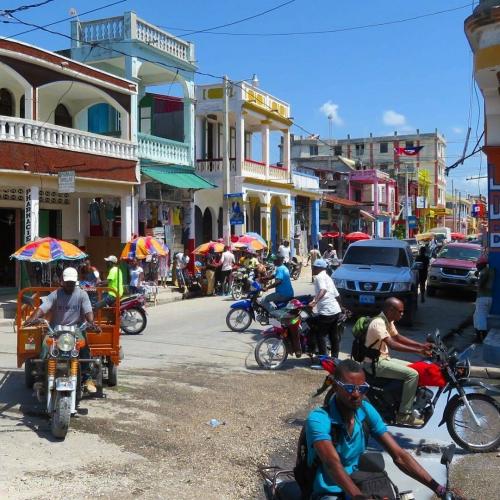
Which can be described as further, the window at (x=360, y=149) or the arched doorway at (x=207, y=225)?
the window at (x=360, y=149)

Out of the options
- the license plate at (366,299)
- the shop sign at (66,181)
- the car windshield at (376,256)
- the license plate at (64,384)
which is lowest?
the license plate at (64,384)

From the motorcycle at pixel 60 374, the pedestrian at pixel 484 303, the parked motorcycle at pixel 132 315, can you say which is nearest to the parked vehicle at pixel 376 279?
the pedestrian at pixel 484 303

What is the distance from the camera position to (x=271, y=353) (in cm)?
962

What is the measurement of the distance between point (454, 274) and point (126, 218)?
35.1ft

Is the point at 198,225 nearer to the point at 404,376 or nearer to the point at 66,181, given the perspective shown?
the point at 66,181

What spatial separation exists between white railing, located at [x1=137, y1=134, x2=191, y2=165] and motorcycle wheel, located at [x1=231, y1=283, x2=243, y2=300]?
18.4 ft

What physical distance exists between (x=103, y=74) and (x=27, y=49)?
3.10 m

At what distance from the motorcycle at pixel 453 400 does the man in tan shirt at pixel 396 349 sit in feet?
Result: 0.20

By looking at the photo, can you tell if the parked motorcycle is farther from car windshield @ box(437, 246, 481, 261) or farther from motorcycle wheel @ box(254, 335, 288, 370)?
car windshield @ box(437, 246, 481, 261)

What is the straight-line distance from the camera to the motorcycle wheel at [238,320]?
1344cm

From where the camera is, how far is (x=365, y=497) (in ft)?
10.7

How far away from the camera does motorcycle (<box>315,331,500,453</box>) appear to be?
612 centimetres

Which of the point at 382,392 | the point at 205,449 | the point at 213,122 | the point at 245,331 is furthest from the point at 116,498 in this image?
the point at 213,122

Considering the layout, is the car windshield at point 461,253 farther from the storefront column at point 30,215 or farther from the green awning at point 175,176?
the storefront column at point 30,215
